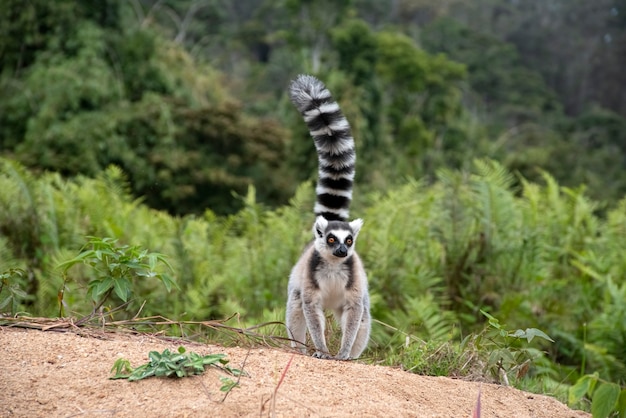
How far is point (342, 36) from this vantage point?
3231cm

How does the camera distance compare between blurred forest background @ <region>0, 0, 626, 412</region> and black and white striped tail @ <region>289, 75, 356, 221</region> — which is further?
blurred forest background @ <region>0, 0, 626, 412</region>

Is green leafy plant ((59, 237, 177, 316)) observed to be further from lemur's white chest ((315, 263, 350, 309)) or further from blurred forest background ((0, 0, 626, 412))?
lemur's white chest ((315, 263, 350, 309))

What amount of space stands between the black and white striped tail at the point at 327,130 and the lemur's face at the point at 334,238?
0.41 metres

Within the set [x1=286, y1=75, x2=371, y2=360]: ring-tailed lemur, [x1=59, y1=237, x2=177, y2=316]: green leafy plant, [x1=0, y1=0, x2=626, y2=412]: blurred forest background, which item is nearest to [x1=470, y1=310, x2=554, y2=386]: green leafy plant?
[x1=0, y1=0, x2=626, y2=412]: blurred forest background

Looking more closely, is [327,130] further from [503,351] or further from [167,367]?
[167,367]

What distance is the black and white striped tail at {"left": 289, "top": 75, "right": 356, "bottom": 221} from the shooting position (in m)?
5.23

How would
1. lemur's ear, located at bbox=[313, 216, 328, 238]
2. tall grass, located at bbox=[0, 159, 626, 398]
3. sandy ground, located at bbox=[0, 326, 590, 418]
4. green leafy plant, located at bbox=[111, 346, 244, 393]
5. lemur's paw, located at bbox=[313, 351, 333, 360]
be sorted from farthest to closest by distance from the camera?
tall grass, located at bbox=[0, 159, 626, 398], lemur's ear, located at bbox=[313, 216, 328, 238], lemur's paw, located at bbox=[313, 351, 333, 360], green leafy plant, located at bbox=[111, 346, 244, 393], sandy ground, located at bbox=[0, 326, 590, 418]

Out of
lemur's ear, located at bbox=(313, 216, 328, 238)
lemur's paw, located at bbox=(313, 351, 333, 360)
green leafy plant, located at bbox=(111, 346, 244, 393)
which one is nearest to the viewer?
green leafy plant, located at bbox=(111, 346, 244, 393)

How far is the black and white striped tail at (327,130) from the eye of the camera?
523 cm

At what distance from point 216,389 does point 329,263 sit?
6.30 feet

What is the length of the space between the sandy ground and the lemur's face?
40.4 inches

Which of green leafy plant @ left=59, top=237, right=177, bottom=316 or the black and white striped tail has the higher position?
the black and white striped tail

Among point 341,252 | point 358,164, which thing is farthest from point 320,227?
point 358,164

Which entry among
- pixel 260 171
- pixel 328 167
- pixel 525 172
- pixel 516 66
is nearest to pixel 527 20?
pixel 516 66
